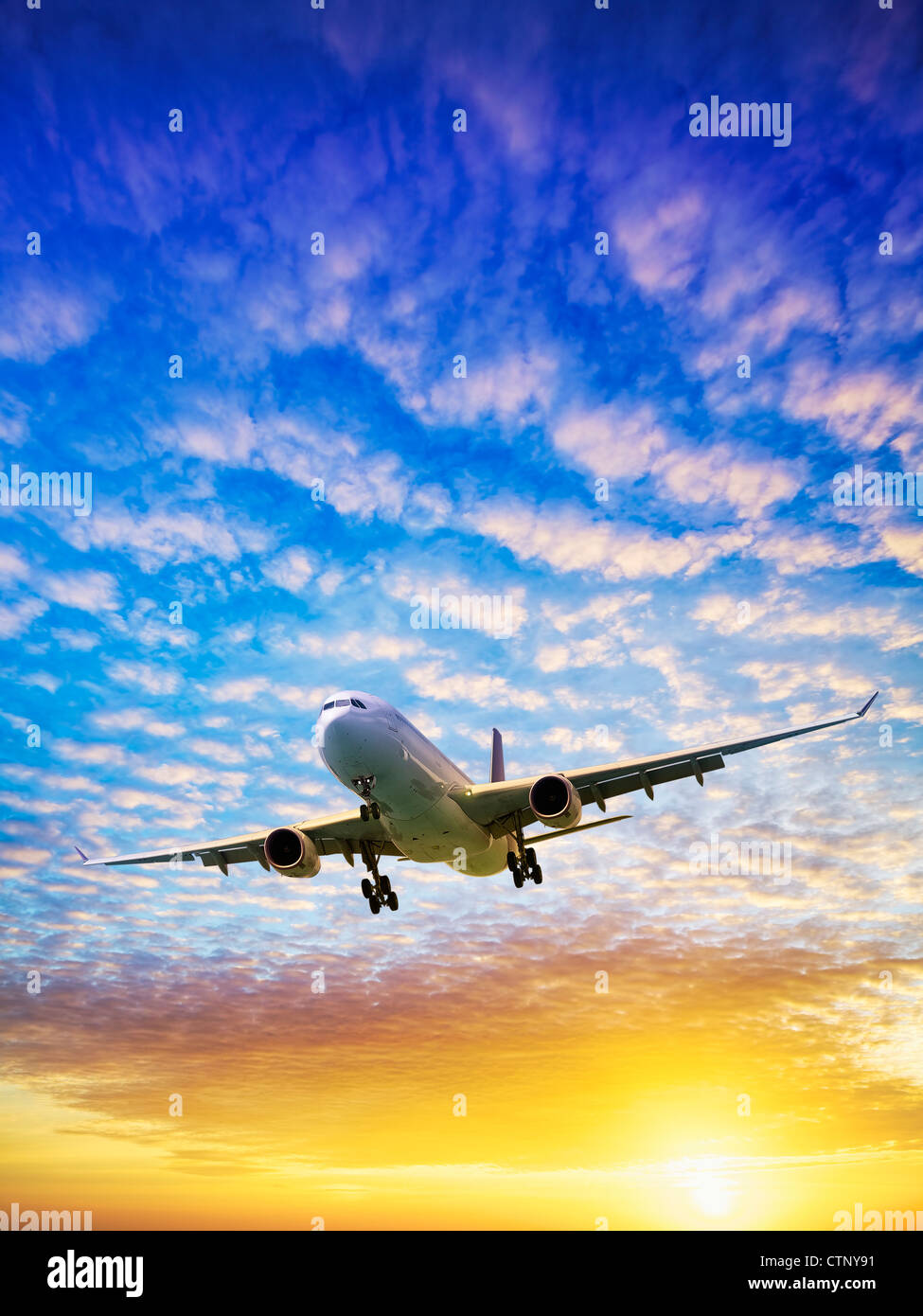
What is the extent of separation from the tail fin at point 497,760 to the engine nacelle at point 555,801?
16.8 m

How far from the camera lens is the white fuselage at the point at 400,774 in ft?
90.8

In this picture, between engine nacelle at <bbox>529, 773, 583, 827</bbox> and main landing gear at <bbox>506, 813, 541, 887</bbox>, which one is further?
main landing gear at <bbox>506, 813, 541, 887</bbox>

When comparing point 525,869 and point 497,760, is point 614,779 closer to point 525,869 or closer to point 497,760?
point 525,869

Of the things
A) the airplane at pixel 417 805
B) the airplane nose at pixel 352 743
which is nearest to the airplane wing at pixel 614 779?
the airplane at pixel 417 805

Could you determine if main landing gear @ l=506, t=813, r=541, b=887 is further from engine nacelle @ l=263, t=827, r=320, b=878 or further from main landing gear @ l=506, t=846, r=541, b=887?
engine nacelle @ l=263, t=827, r=320, b=878

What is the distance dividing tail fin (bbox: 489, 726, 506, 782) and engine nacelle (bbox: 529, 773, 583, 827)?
1676cm

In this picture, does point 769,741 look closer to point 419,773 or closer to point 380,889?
point 419,773

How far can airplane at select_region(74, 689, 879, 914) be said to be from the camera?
28.2 meters
